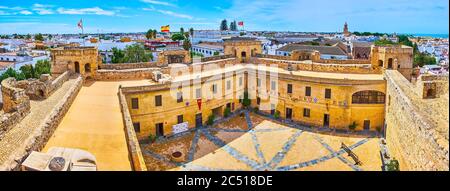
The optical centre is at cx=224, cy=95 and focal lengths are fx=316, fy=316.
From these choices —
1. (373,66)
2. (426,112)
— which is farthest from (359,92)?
(426,112)

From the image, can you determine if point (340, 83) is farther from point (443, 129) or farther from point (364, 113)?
point (443, 129)

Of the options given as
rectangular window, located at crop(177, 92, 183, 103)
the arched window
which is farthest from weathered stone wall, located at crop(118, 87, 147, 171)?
the arched window

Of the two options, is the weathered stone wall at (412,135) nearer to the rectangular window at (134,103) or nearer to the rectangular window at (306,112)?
the rectangular window at (306,112)

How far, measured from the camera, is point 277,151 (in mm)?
21094

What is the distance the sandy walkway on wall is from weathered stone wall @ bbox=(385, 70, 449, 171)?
9.57 m

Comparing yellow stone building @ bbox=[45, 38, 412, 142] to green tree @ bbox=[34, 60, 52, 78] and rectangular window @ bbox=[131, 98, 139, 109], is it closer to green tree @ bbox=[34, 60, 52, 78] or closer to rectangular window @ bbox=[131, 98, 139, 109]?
rectangular window @ bbox=[131, 98, 139, 109]

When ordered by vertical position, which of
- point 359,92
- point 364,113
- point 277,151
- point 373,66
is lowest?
point 277,151

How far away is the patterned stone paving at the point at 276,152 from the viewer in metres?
18.9

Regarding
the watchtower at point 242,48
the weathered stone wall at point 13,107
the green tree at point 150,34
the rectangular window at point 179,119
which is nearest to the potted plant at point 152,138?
the rectangular window at point 179,119

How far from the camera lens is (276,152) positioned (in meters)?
20.9

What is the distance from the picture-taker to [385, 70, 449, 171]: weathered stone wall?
10028mm

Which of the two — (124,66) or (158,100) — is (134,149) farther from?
(124,66)
